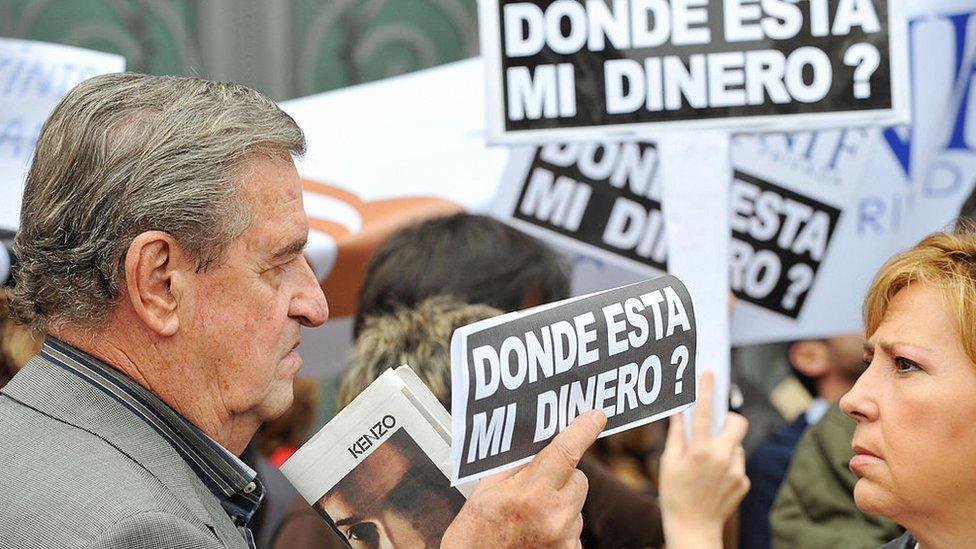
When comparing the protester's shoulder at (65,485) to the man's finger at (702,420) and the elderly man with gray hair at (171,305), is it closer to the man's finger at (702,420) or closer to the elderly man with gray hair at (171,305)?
the elderly man with gray hair at (171,305)

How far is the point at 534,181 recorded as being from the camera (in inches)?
121

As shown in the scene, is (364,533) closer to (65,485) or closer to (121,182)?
(65,485)

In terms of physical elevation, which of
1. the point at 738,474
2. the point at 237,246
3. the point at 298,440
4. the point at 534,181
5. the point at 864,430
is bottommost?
the point at 298,440

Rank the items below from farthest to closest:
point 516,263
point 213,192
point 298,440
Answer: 1. point 298,440
2. point 516,263
3. point 213,192

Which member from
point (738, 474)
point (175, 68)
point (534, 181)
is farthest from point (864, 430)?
point (175, 68)

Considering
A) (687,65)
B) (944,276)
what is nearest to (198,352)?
(944,276)

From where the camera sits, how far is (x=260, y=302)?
1.52m

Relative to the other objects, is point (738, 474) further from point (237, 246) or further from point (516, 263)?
point (237, 246)

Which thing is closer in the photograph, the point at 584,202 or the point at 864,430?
the point at 864,430

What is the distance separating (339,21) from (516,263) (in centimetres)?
88

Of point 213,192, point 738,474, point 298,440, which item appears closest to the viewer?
point 213,192

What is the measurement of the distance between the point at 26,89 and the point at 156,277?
1.93m

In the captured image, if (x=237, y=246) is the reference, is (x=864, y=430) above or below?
below

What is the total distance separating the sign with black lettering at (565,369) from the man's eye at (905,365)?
527mm
